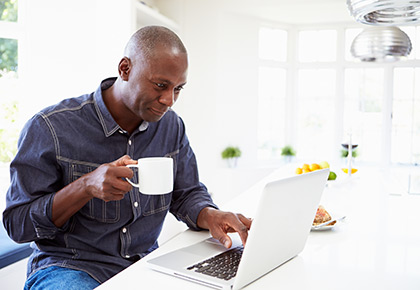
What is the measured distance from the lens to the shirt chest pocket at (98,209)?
4.68 ft

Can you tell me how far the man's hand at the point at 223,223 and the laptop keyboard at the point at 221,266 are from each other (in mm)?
66

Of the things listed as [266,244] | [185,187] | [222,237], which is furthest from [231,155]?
[266,244]

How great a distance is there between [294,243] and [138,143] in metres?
0.66

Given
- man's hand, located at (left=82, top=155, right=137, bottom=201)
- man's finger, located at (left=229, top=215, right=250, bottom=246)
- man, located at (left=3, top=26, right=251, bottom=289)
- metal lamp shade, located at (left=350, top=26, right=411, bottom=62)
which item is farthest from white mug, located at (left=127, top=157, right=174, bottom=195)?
metal lamp shade, located at (left=350, top=26, right=411, bottom=62)

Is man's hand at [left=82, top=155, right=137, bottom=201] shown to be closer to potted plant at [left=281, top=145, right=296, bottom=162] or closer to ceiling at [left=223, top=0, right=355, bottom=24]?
ceiling at [left=223, top=0, right=355, bottom=24]

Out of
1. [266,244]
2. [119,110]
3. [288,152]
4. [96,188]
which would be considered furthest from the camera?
[288,152]

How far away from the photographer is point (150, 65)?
4.51 feet

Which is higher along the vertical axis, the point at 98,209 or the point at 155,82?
the point at 155,82

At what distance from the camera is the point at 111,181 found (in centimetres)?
112

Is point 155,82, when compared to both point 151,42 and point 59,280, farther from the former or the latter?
point 59,280

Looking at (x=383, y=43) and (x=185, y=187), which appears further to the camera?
(x=383, y=43)

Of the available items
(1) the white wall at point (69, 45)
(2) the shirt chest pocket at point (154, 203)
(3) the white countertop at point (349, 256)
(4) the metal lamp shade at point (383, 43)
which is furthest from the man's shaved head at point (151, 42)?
(1) the white wall at point (69, 45)

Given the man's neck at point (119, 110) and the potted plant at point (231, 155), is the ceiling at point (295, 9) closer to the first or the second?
the potted plant at point (231, 155)

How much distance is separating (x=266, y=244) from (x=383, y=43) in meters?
2.37
